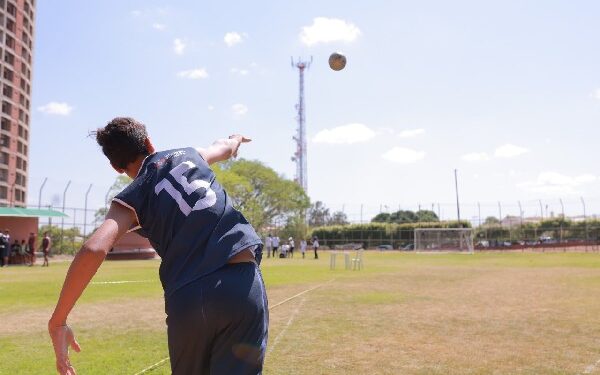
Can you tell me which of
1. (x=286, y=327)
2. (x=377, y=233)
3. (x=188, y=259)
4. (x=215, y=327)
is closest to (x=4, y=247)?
(x=286, y=327)

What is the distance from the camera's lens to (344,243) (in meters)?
73.8

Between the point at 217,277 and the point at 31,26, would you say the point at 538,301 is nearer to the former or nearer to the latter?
the point at 217,277

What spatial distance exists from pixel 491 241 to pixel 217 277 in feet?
221

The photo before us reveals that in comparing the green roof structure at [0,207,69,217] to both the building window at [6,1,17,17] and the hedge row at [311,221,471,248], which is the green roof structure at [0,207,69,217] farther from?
the building window at [6,1,17,17]

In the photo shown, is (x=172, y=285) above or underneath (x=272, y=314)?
above

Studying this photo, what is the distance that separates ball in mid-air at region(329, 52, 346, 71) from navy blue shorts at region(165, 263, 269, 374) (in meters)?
12.3

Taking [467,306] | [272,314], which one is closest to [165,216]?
[272,314]

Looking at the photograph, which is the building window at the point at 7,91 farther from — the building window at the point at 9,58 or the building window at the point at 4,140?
the building window at the point at 4,140

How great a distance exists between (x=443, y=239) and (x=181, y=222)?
206 feet

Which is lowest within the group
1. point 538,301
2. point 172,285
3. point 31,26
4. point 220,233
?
point 538,301

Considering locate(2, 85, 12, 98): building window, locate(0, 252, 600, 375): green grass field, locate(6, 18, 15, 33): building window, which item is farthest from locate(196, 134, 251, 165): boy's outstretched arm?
locate(6, 18, 15, 33): building window

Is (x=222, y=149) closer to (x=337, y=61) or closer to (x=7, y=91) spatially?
(x=337, y=61)

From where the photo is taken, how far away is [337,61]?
46.8 feet

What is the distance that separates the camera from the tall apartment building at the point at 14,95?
75.1m
